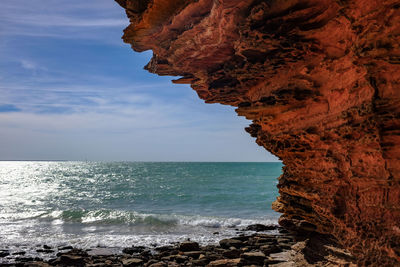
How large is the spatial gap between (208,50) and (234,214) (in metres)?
20.1

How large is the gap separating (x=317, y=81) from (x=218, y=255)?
921 cm

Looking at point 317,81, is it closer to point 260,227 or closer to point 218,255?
point 218,255

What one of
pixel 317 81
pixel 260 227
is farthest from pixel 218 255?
pixel 317 81

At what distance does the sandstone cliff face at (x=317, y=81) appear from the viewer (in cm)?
544

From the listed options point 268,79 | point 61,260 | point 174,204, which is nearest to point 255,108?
point 268,79

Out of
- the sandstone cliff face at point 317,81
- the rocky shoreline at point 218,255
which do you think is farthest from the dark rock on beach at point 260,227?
the sandstone cliff face at point 317,81

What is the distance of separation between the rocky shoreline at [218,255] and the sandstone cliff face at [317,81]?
34.6 inches

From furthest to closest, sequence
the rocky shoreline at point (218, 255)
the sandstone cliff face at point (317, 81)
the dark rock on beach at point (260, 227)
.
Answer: the dark rock on beach at point (260, 227)
the rocky shoreline at point (218, 255)
the sandstone cliff face at point (317, 81)

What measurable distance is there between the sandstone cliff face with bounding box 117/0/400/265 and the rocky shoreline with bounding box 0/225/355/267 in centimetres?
88

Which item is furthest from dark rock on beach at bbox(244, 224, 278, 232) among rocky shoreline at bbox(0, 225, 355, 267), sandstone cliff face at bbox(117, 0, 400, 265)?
sandstone cliff face at bbox(117, 0, 400, 265)

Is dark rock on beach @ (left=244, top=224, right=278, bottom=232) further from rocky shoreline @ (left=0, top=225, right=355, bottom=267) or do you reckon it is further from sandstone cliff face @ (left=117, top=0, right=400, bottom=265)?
sandstone cliff face @ (left=117, top=0, right=400, bottom=265)

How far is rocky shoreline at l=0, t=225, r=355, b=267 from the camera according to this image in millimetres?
9711

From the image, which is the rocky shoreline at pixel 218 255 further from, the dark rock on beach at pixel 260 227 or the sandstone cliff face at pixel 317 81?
the dark rock on beach at pixel 260 227

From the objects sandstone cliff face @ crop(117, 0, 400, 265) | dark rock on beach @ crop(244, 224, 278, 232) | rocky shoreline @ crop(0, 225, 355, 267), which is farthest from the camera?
dark rock on beach @ crop(244, 224, 278, 232)
